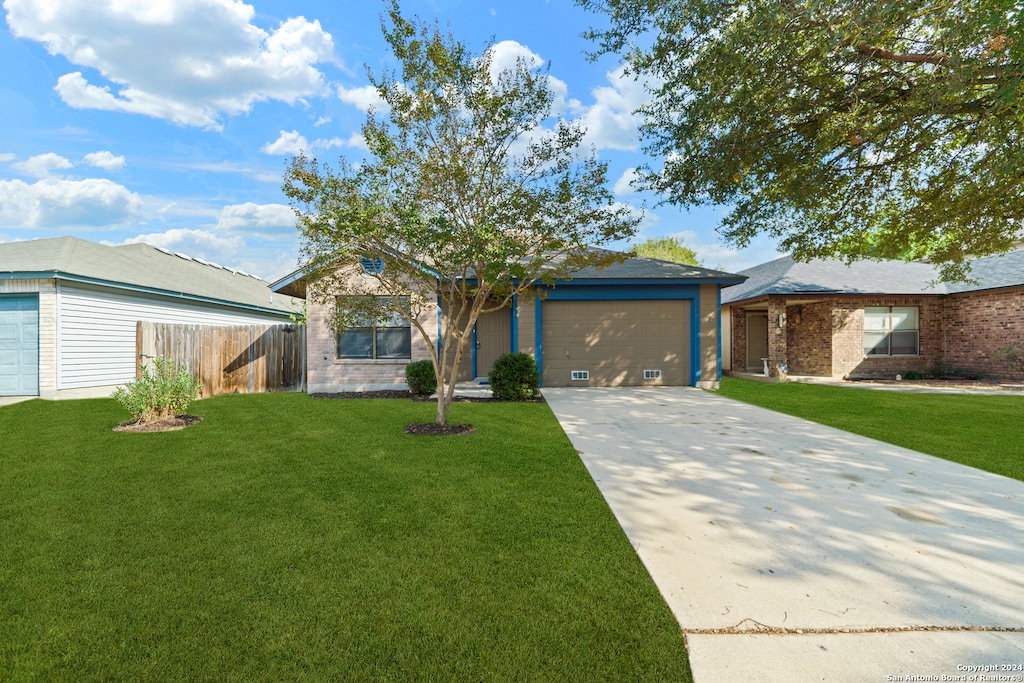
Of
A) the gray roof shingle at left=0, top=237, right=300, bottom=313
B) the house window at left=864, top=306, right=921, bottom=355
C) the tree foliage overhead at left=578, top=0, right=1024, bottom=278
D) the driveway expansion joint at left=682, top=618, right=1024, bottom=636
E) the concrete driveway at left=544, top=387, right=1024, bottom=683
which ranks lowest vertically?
the driveway expansion joint at left=682, top=618, right=1024, bottom=636

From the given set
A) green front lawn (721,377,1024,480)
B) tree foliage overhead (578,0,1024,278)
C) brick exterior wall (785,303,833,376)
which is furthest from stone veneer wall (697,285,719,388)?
brick exterior wall (785,303,833,376)

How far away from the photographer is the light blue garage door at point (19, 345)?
9.99 meters

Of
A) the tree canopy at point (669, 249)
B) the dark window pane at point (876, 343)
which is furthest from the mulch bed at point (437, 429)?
the tree canopy at point (669, 249)

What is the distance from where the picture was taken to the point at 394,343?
1167 cm

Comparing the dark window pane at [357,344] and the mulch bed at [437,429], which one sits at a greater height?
the dark window pane at [357,344]

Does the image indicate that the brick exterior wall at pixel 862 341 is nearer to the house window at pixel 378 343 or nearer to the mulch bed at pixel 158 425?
the house window at pixel 378 343

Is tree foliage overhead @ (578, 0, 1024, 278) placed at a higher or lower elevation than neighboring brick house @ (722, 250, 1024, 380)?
higher

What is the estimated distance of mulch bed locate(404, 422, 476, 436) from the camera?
6641mm

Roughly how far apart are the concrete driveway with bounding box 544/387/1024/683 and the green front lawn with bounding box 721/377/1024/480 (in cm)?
71

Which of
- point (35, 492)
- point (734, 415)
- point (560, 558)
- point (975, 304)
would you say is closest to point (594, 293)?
point (734, 415)

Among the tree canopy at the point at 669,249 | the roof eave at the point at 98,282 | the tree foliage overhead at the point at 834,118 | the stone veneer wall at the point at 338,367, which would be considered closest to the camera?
the tree foliage overhead at the point at 834,118

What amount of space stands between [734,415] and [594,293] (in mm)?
5050

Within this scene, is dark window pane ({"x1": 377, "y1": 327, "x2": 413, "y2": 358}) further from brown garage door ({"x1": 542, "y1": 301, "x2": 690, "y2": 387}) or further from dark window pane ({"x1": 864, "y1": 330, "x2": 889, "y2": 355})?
dark window pane ({"x1": 864, "y1": 330, "x2": 889, "y2": 355})

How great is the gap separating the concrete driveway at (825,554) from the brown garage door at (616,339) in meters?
6.15
